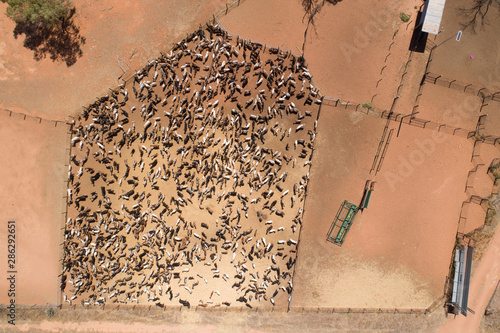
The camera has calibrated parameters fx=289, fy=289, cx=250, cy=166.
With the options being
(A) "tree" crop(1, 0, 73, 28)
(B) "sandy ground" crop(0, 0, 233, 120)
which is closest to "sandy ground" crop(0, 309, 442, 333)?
(B) "sandy ground" crop(0, 0, 233, 120)

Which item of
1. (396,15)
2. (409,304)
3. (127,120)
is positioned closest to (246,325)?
(409,304)

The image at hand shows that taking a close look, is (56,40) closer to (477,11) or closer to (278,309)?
(278,309)

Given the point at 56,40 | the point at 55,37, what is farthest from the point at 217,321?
the point at 55,37

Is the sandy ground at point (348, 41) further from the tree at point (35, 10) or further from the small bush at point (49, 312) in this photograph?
the small bush at point (49, 312)

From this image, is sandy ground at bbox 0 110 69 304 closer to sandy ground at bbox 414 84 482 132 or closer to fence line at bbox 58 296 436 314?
fence line at bbox 58 296 436 314

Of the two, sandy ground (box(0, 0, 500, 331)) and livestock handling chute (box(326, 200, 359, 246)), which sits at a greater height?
sandy ground (box(0, 0, 500, 331))

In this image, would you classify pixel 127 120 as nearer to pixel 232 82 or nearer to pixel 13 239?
pixel 232 82
